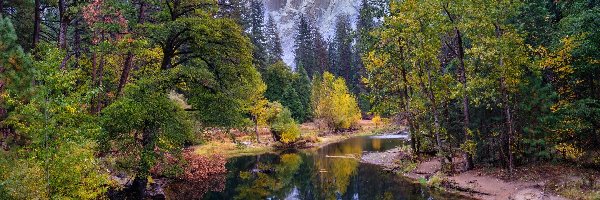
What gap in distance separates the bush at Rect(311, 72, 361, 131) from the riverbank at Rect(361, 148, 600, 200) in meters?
34.5

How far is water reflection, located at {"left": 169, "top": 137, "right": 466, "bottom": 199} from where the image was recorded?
24344mm

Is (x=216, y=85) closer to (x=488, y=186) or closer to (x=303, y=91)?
(x=488, y=186)

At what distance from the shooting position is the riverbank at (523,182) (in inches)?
746

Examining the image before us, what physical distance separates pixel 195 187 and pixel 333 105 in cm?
3744

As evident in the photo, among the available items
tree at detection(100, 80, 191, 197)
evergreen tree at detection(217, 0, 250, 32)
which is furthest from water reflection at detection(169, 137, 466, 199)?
evergreen tree at detection(217, 0, 250, 32)

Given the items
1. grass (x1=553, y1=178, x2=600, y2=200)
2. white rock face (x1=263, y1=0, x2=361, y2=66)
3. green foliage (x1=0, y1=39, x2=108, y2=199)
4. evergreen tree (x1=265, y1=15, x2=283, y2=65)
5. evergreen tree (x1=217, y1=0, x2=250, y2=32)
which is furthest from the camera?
white rock face (x1=263, y1=0, x2=361, y2=66)


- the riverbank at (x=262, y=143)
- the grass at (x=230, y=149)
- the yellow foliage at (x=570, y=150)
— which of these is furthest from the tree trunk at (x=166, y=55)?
the grass at (x=230, y=149)

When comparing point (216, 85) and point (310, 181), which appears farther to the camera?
point (310, 181)

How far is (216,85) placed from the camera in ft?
72.1

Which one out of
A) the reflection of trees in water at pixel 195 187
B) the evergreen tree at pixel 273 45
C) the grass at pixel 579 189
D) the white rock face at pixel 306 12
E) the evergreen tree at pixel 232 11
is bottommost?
the reflection of trees in water at pixel 195 187

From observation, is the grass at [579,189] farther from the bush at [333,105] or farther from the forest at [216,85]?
the bush at [333,105]

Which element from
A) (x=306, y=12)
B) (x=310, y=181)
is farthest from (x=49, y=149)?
(x=306, y=12)

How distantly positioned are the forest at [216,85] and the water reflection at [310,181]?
9.17ft

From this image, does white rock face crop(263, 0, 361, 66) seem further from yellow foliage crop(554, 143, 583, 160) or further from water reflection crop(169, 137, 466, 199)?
yellow foliage crop(554, 143, 583, 160)
